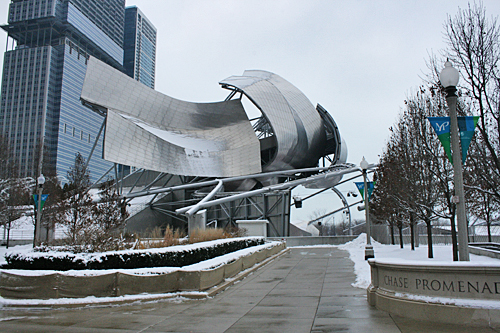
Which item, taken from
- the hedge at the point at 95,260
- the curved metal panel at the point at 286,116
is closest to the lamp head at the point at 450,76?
the hedge at the point at 95,260

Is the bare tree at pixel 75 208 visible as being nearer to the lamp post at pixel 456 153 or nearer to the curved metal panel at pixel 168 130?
the curved metal panel at pixel 168 130

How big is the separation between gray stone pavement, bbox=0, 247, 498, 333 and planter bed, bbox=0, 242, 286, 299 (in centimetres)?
52

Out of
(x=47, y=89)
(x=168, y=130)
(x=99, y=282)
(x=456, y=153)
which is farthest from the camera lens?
(x=47, y=89)

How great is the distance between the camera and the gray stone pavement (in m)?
7.43

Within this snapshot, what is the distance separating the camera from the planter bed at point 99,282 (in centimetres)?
1055

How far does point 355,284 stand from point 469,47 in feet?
27.3

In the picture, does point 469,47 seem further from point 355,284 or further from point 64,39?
point 64,39

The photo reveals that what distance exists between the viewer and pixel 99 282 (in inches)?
417

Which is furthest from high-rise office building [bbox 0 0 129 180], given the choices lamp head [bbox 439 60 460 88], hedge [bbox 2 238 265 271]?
lamp head [bbox 439 60 460 88]

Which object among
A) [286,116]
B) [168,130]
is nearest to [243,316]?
[168,130]

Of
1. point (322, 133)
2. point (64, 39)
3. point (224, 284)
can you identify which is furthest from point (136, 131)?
point (64, 39)

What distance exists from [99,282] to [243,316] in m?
4.16

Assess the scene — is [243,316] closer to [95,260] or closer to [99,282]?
[99,282]

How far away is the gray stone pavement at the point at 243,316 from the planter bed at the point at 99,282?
1.70 feet
